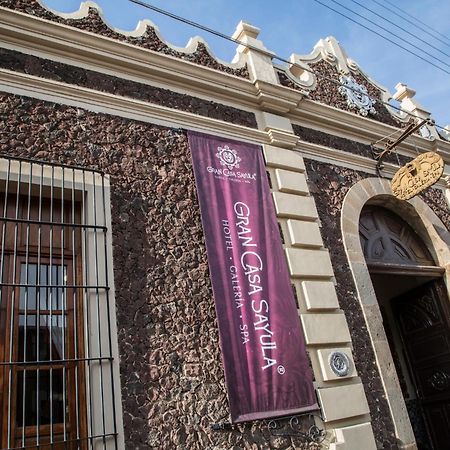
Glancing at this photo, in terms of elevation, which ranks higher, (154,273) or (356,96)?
(356,96)

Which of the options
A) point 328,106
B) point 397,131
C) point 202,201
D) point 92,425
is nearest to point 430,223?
point 397,131

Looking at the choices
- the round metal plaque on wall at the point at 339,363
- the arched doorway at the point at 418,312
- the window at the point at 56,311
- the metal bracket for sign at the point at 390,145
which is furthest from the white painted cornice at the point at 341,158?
the window at the point at 56,311

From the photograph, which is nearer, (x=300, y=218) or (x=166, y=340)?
(x=166, y=340)

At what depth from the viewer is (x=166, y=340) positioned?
165 inches

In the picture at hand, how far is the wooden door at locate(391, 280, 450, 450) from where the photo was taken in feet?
22.4

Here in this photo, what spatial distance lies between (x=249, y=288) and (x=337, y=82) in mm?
4446

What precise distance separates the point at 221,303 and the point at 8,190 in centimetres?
223

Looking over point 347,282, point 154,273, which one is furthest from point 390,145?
point 154,273

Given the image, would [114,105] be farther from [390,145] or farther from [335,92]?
[390,145]

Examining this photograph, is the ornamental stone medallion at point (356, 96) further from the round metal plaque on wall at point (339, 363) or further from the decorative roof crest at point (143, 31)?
the round metal plaque on wall at point (339, 363)

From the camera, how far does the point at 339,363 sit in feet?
16.2

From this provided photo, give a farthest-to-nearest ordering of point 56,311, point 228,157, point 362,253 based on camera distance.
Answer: point 362,253, point 228,157, point 56,311

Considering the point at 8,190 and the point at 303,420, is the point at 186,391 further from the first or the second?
the point at 8,190

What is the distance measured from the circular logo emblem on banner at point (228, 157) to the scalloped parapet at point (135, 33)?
4.50ft
